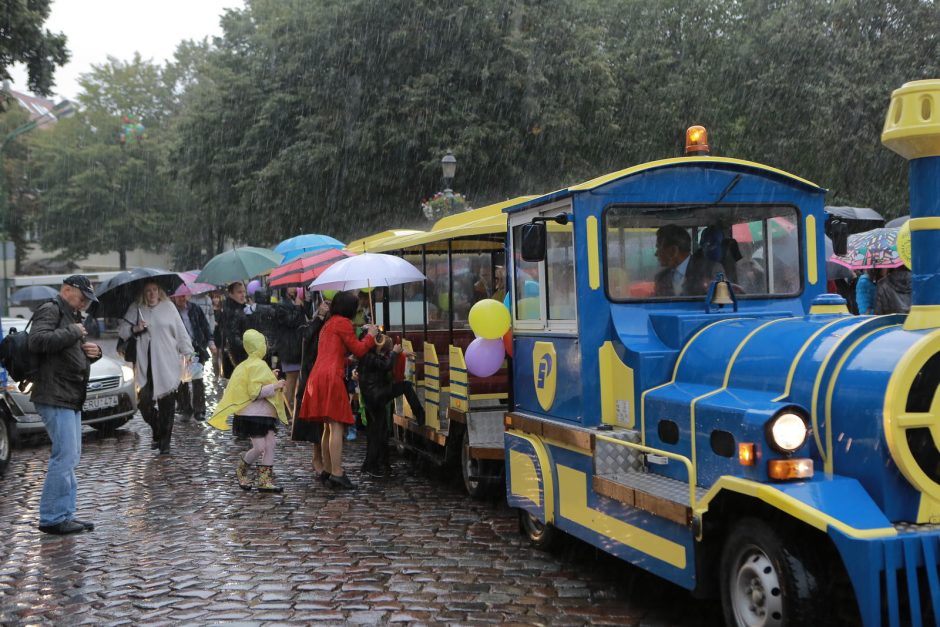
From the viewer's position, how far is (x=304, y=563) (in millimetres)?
6594

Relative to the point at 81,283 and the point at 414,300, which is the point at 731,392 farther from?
the point at 414,300

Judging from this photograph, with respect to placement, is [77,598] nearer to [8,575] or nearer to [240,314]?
[8,575]

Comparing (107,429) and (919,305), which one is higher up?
(919,305)

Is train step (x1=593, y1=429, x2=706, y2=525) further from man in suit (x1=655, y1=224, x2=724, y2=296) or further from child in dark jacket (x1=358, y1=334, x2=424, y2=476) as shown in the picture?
child in dark jacket (x1=358, y1=334, x2=424, y2=476)

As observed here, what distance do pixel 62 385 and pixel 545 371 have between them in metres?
3.59

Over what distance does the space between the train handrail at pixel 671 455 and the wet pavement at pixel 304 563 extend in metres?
0.92

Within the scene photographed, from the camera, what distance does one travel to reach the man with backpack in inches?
288

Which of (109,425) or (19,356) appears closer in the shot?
(19,356)

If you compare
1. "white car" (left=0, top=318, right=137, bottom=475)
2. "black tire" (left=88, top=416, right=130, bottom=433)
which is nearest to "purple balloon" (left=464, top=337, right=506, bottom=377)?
"white car" (left=0, top=318, right=137, bottom=475)

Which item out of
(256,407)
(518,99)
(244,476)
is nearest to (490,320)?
(256,407)

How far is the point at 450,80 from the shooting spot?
26297mm

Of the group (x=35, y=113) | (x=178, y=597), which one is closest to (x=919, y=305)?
(x=178, y=597)

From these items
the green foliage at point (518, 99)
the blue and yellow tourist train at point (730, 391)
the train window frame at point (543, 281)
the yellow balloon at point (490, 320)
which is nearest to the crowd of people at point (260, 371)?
the blue and yellow tourist train at point (730, 391)

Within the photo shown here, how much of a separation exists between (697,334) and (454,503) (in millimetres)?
3592
